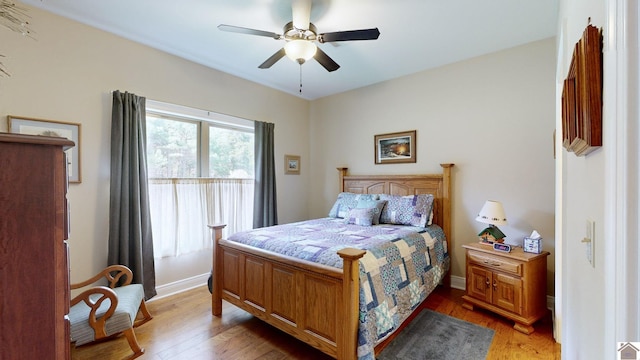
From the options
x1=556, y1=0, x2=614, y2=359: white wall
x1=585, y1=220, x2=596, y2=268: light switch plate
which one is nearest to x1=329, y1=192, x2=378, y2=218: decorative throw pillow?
x1=556, y1=0, x2=614, y2=359: white wall

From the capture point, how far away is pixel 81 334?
1742 millimetres

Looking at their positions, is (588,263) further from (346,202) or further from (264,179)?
(264,179)

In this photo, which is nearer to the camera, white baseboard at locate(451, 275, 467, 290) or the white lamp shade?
the white lamp shade

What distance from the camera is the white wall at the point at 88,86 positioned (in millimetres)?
2172

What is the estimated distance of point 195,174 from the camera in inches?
132

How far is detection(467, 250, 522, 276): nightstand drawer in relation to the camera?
234cm

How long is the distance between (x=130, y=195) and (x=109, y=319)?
1208 millimetres

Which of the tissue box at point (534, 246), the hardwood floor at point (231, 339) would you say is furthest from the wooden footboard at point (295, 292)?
the tissue box at point (534, 246)

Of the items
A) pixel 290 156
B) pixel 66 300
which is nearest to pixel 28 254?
pixel 66 300

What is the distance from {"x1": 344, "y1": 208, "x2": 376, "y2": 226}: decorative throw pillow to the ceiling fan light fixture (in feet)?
5.88

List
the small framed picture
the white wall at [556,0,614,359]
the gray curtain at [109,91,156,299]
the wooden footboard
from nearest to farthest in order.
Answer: the white wall at [556,0,614,359] → the wooden footboard → the gray curtain at [109,91,156,299] → the small framed picture

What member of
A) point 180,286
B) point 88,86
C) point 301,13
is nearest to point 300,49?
point 301,13

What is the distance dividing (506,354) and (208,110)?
3713 millimetres

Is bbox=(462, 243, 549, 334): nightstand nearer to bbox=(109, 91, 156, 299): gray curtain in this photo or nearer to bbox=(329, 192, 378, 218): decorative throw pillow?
bbox=(329, 192, 378, 218): decorative throw pillow
